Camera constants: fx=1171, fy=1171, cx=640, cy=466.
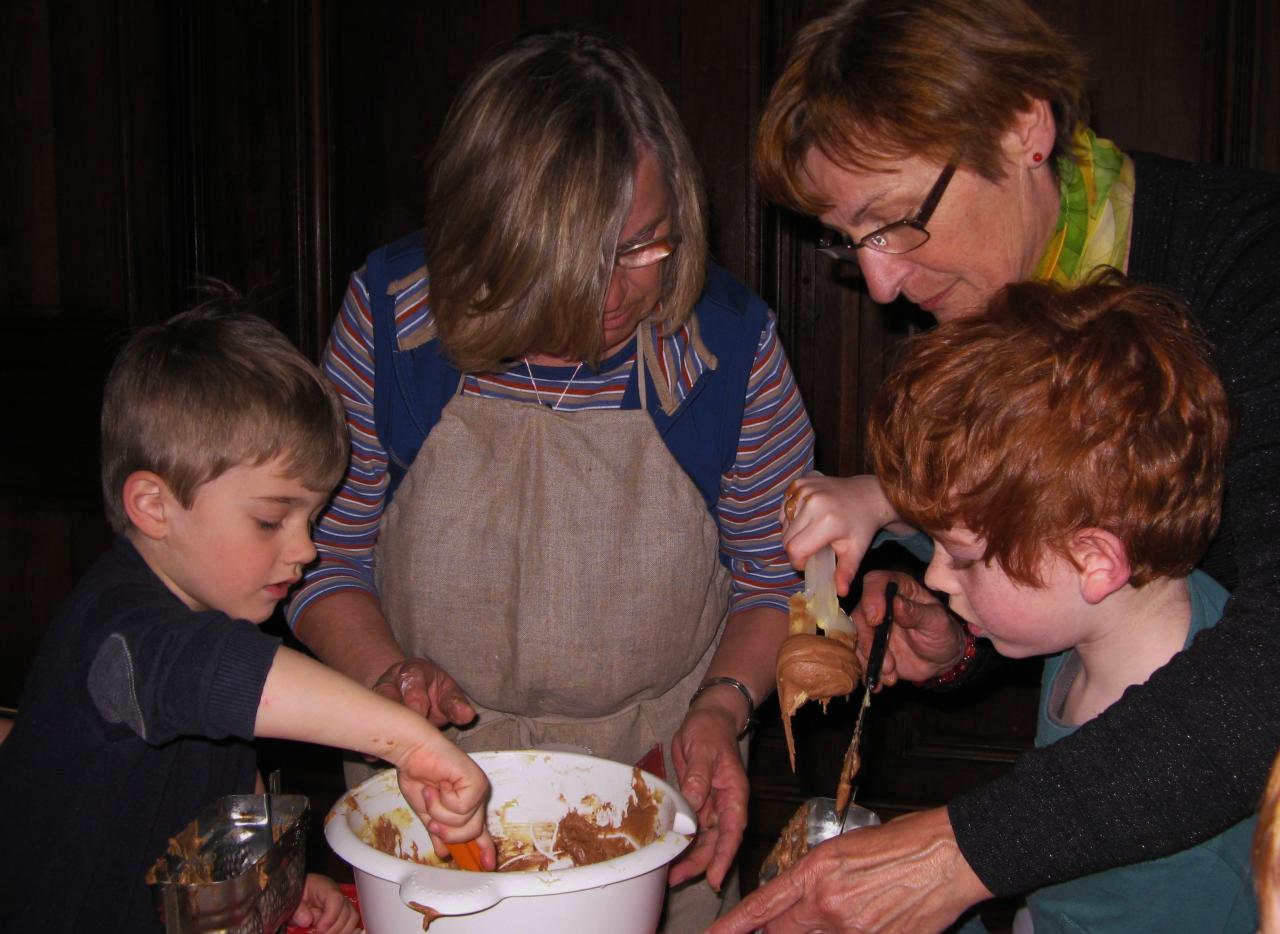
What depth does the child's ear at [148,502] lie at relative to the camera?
130 cm

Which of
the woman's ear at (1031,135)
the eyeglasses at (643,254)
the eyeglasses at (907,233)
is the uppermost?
the woman's ear at (1031,135)

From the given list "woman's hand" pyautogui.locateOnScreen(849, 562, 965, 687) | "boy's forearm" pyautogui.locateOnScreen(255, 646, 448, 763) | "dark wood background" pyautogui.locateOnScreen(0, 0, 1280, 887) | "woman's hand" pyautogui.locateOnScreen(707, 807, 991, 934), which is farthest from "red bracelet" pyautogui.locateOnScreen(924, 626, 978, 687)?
"dark wood background" pyautogui.locateOnScreen(0, 0, 1280, 887)

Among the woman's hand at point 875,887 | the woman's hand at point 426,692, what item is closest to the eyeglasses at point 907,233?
the woman's hand at point 875,887

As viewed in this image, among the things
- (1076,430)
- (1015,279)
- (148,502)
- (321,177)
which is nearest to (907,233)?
(1015,279)

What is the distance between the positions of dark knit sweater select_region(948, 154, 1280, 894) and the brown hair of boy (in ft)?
2.68

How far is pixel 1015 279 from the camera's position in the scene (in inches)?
49.0

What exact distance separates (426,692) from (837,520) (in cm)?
51

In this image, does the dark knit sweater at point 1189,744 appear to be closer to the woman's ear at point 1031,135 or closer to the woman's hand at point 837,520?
the woman's ear at point 1031,135

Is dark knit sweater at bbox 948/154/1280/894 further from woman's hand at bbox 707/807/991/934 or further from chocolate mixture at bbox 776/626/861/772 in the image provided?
chocolate mixture at bbox 776/626/861/772

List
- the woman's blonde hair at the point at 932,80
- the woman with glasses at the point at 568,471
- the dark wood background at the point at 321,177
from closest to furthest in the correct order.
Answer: the woman's blonde hair at the point at 932,80 → the woman with glasses at the point at 568,471 → the dark wood background at the point at 321,177

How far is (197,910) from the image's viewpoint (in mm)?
939

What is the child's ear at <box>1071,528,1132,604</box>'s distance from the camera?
3.56 feet

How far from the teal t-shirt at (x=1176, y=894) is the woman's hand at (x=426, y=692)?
657 mm

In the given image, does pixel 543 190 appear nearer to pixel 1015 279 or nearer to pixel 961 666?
pixel 1015 279
